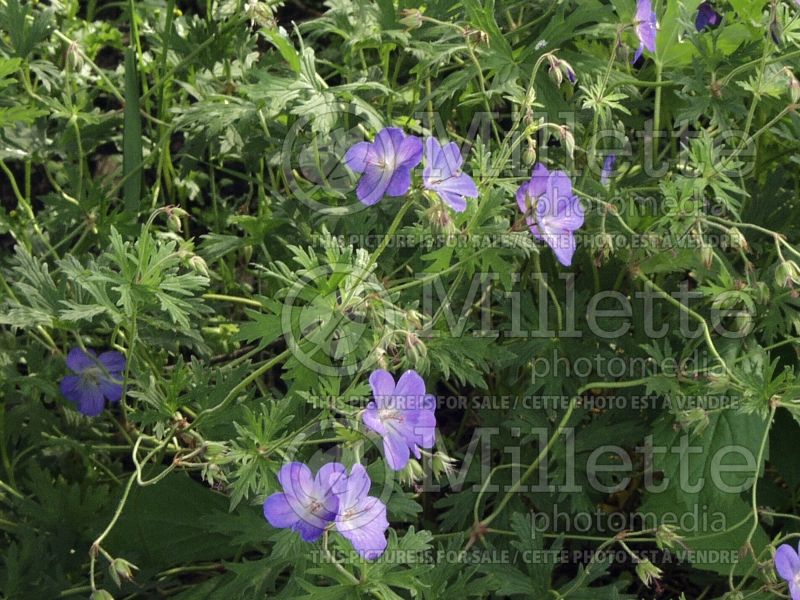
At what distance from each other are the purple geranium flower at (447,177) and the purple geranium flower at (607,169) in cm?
47

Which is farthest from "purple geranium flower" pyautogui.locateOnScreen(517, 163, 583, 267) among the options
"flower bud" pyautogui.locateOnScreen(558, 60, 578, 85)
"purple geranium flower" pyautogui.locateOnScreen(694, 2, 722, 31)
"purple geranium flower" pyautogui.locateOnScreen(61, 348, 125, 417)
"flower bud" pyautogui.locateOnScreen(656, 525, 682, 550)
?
"purple geranium flower" pyautogui.locateOnScreen(61, 348, 125, 417)

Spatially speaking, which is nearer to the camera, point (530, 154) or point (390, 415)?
point (390, 415)

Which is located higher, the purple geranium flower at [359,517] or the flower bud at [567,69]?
the flower bud at [567,69]

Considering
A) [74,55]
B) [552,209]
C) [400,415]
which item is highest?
[74,55]

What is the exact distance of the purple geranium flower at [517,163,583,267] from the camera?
160cm

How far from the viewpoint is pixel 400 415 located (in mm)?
1472

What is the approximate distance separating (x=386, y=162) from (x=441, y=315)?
283mm

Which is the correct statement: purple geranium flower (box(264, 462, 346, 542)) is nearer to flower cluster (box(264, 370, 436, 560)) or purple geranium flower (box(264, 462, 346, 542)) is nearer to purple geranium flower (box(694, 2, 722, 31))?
flower cluster (box(264, 370, 436, 560))

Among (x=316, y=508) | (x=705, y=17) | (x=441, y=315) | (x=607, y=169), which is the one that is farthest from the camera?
(x=705, y=17)

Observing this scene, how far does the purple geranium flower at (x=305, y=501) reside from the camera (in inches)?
55.4

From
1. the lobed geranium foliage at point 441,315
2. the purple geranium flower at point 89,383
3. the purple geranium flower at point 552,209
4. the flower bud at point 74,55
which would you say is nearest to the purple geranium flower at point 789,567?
the lobed geranium foliage at point 441,315

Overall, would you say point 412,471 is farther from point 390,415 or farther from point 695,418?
point 695,418

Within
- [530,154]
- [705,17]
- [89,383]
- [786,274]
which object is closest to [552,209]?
[530,154]

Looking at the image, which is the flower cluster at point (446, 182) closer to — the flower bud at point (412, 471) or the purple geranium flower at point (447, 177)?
the purple geranium flower at point (447, 177)
